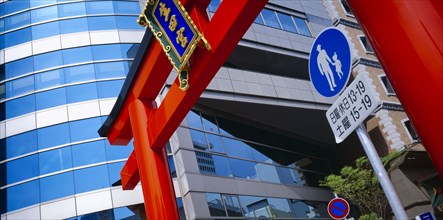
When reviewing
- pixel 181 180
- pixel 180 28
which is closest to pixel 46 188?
pixel 181 180

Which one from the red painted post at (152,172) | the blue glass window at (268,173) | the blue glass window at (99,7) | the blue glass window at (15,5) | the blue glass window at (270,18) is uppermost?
the blue glass window at (15,5)

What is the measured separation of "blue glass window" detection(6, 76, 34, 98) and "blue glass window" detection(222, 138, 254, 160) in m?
8.87

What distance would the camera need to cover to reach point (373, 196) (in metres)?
15.7

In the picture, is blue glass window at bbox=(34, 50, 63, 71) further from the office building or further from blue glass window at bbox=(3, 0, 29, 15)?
blue glass window at bbox=(3, 0, 29, 15)

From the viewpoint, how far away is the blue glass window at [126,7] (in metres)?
19.5

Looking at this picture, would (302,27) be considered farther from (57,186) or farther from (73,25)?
(57,186)

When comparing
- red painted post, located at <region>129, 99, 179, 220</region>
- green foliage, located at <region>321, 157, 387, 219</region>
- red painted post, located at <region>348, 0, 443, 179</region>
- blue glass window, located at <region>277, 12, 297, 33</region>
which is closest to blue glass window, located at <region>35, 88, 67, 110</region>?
red painted post, located at <region>129, 99, 179, 220</region>

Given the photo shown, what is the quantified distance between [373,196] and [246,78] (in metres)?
6.94

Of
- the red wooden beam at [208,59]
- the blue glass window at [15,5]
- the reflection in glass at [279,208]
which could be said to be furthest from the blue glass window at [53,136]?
the red wooden beam at [208,59]

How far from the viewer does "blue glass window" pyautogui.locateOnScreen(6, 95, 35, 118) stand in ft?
54.8

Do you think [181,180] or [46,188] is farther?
[46,188]

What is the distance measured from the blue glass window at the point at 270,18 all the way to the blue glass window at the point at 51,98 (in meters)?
10.4

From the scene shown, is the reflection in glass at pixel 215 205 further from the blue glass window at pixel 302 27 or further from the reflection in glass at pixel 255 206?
the blue glass window at pixel 302 27

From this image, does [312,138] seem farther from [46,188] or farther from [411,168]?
[46,188]
